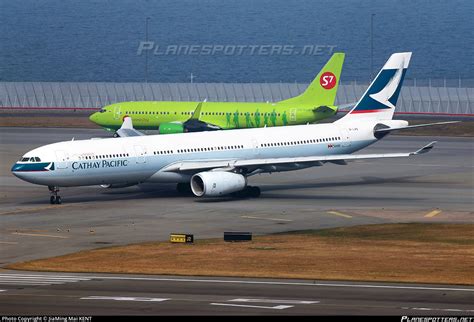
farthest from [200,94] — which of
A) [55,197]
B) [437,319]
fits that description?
[437,319]

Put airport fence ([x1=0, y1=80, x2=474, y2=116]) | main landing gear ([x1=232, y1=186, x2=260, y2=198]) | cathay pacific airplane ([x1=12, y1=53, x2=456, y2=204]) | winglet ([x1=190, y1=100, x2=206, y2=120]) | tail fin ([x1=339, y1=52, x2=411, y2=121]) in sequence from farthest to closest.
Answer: airport fence ([x1=0, y1=80, x2=474, y2=116])
winglet ([x1=190, y1=100, x2=206, y2=120])
tail fin ([x1=339, y1=52, x2=411, y2=121])
main landing gear ([x1=232, y1=186, x2=260, y2=198])
cathay pacific airplane ([x1=12, y1=53, x2=456, y2=204])

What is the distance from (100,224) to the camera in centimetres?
6406

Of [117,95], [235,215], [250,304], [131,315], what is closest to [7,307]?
[131,315]

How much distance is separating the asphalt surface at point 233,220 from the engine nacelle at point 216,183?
718 millimetres

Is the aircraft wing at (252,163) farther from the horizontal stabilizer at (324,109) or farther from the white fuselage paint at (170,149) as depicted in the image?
the horizontal stabilizer at (324,109)

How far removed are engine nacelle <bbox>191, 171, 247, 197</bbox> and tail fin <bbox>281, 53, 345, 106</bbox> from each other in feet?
142

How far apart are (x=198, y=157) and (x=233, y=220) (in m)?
11.9

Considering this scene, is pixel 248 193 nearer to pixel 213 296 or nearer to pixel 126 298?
pixel 213 296

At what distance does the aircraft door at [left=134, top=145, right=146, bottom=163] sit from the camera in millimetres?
73562

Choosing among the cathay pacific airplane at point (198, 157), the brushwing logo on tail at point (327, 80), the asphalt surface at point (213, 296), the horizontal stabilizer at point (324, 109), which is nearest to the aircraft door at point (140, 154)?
the cathay pacific airplane at point (198, 157)

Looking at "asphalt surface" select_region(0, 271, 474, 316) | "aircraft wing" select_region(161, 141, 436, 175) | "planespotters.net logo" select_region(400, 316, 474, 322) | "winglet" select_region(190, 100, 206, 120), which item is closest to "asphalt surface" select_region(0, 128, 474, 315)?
"asphalt surface" select_region(0, 271, 474, 316)

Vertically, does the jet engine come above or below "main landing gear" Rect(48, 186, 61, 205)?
above

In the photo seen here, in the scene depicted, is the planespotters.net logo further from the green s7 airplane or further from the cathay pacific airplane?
the green s7 airplane

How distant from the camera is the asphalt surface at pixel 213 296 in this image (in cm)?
3744
